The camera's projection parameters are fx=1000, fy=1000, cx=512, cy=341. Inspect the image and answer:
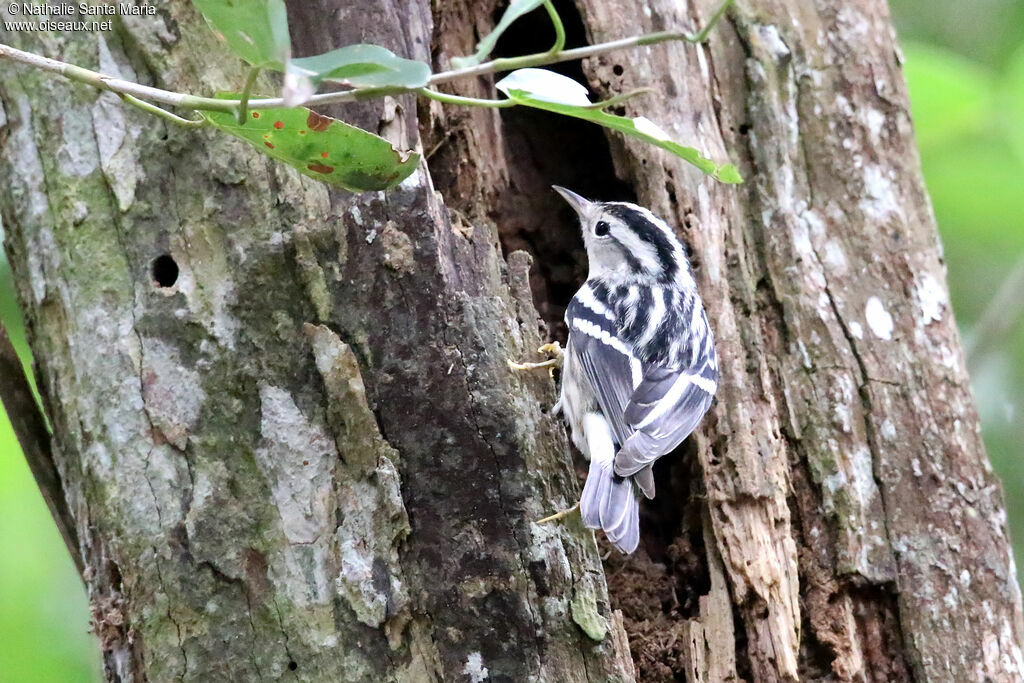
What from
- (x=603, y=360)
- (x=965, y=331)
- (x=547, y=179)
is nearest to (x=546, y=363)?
(x=603, y=360)

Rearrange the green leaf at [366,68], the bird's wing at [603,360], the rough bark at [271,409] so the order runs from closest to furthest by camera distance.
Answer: the green leaf at [366,68], the rough bark at [271,409], the bird's wing at [603,360]

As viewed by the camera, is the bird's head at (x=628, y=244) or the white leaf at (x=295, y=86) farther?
the bird's head at (x=628, y=244)

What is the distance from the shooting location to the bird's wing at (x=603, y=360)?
3932 millimetres

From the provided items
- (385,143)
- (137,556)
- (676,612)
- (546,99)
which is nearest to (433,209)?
(385,143)

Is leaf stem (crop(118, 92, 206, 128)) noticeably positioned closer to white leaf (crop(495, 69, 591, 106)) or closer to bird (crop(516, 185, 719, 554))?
white leaf (crop(495, 69, 591, 106))

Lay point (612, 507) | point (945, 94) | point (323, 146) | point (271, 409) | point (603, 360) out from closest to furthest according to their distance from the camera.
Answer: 1. point (323, 146)
2. point (271, 409)
3. point (612, 507)
4. point (603, 360)
5. point (945, 94)

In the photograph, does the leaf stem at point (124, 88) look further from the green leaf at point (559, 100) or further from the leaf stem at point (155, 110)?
the green leaf at point (559, 100)

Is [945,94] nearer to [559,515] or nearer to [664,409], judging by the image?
[664,409]

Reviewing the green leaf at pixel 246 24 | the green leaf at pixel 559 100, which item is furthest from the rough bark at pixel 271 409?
the green leaf at pixel 246 24

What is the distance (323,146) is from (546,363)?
1.23 m

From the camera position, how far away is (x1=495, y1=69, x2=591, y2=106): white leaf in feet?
6.84

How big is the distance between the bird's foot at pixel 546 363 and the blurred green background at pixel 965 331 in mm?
2273

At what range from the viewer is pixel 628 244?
14.1 feet

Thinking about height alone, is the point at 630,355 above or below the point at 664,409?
above
